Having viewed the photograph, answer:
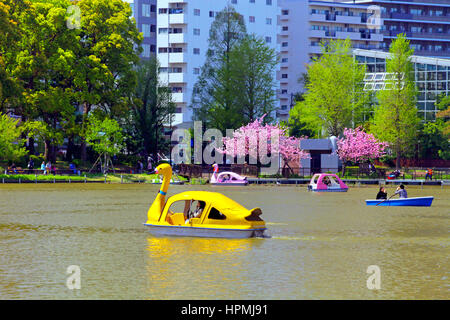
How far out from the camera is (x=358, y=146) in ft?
294

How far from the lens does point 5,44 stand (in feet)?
258

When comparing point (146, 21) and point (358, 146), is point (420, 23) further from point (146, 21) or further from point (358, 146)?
point (358, 146)

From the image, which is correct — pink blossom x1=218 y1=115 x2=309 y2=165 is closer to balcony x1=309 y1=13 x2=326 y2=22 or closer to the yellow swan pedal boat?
the yellow swan pedal boat

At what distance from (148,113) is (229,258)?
252 ft

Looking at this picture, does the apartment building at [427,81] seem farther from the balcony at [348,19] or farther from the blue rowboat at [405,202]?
the blue rowboat at [405,202]

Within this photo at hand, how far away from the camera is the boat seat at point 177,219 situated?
27984 mm

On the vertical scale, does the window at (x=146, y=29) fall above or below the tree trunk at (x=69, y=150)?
above

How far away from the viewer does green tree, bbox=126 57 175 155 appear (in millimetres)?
95669

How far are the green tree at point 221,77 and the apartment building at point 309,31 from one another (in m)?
55.8

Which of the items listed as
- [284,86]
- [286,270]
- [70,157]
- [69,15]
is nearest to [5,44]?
[69,15]

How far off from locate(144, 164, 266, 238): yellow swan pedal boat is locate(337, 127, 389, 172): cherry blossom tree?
62.3 meters

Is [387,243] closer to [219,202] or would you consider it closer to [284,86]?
[219,202]

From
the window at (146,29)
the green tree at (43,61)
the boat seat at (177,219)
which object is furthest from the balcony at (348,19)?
the boat seat at (177,219)

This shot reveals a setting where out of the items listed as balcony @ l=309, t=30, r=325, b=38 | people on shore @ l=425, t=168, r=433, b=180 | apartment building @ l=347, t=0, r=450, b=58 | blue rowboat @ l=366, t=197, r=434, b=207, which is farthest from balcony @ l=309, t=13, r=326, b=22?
blue rowboat @ l=366, t=197, r=434, b=207
